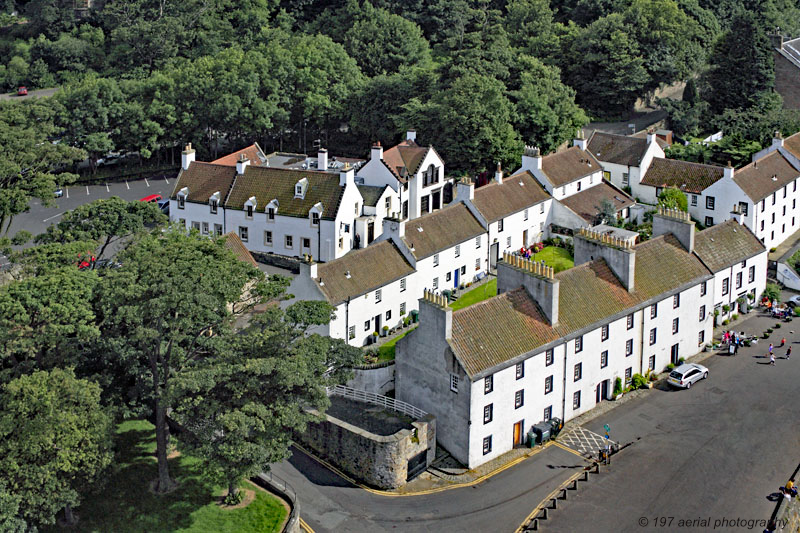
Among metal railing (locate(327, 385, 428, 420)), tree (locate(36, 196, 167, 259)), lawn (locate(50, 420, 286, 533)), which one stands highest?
tree (locate(36, 196, 167, 259))

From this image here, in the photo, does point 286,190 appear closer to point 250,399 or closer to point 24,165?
point 24,165

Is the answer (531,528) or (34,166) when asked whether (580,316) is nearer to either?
(531,528)

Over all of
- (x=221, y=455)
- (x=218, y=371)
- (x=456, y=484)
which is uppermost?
(x=218, y=371)

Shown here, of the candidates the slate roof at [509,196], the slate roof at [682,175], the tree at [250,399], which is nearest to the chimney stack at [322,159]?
the slate roof at [509,196]

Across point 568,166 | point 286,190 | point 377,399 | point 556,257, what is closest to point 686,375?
point 377,399

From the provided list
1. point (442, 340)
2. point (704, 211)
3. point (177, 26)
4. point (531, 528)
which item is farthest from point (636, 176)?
point (177, 26)

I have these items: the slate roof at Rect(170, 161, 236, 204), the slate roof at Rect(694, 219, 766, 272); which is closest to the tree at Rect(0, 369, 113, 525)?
the slate roof at Rect(170, 161, 236, 204)

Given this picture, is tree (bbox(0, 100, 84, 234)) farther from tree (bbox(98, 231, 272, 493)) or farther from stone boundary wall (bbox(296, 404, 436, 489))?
stone boundary wall (bbox(296, 404, 436, 489))
